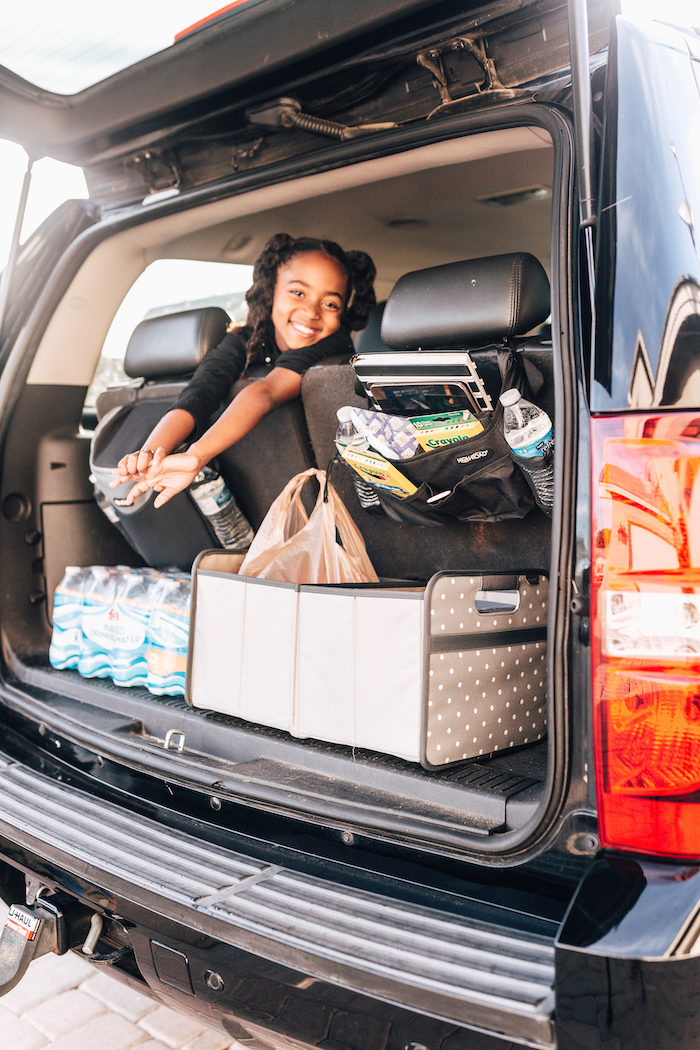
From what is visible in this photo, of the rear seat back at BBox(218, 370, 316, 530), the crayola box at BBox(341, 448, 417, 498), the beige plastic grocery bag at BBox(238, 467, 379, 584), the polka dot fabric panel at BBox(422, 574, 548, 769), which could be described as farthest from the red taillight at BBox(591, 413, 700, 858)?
the rear seat back at BBox(218, 370, 316, 530)

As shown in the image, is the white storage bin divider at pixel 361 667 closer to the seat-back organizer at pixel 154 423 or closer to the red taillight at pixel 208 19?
the seat-back organizer at pixel 154 423

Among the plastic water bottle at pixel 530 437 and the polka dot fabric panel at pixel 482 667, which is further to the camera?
the plastic water bottle at pixel 530 437

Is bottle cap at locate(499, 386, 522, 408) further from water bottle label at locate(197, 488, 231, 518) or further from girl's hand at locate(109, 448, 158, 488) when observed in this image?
water bottle label at locate(197, 488, 231, 518)

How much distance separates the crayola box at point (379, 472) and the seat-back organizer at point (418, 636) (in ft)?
0.16

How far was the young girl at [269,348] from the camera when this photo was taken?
6.07ft

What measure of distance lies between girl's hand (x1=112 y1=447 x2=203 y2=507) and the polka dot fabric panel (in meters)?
0.73

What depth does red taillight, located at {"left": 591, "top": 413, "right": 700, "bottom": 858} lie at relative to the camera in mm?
975

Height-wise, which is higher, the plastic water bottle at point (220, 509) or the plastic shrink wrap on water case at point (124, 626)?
the plastic water bottle at point (220, 509)

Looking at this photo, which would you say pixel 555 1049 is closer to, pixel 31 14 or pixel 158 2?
pixel 158 2

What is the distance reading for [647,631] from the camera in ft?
3.27

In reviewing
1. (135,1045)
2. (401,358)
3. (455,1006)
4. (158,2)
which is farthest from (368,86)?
(135,1045)

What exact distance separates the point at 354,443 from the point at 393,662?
0.60 metres

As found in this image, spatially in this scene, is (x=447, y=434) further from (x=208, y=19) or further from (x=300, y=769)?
(x=208, y=19)

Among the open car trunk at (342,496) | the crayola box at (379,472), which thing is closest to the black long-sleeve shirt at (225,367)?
the open car trunk at (342,496)
